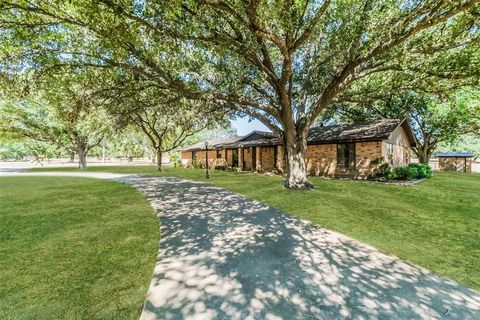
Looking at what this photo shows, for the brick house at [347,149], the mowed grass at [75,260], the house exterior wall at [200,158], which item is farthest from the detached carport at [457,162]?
the mowed grass at [75,260]

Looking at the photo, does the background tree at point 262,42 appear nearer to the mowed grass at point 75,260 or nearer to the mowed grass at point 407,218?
the mowed grass at point 407,218

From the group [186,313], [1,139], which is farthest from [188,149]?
[186,313]

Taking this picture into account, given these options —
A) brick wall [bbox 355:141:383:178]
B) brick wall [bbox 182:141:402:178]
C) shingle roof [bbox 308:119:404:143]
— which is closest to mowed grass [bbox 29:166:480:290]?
brick wall [bbox 355:141:383:178]

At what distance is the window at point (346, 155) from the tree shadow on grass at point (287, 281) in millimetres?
13363

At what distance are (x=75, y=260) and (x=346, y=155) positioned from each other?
1792cm

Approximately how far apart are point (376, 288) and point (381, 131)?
622 inches

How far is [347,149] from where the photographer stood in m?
18.3

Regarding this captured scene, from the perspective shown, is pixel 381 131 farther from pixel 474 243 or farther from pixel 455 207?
pixel 474 243

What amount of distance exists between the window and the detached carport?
Answer: 20.5 m

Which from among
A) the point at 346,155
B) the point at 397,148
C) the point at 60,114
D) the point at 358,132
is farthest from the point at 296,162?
the point at 60,114

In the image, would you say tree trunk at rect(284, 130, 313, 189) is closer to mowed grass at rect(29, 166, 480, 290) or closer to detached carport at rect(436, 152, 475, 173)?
mowed grass at rect(29, 166, 480, 290)

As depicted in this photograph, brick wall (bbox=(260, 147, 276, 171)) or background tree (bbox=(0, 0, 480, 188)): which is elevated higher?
background tree (bbox=(0, 0, 480, 188))

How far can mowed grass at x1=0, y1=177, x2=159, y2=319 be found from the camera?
3275 millimetres

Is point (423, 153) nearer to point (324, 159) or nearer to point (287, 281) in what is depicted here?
point (324, 159)
